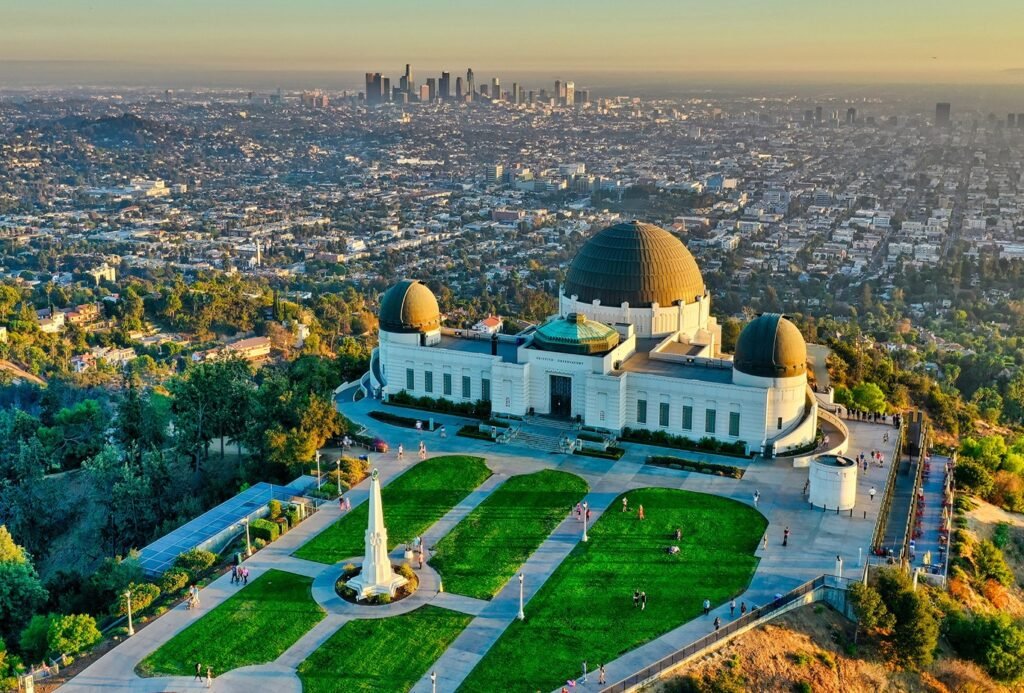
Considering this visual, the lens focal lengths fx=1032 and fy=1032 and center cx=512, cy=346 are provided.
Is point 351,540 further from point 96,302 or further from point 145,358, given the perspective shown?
point 96,302

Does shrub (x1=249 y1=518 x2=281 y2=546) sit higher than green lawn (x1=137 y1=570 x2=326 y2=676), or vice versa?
shrub (x1=249 y1=518 x2=281 y2=546)

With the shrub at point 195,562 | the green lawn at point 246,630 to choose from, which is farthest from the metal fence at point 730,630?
the shrub at point 195,562

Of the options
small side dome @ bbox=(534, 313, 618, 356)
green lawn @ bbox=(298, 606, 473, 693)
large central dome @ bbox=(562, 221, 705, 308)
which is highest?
large central dome @ bbox=(562, 221, 705, 308)

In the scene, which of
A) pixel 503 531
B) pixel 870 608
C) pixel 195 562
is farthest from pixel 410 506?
pixel 870 608

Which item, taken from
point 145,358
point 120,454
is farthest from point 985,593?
point 145,358

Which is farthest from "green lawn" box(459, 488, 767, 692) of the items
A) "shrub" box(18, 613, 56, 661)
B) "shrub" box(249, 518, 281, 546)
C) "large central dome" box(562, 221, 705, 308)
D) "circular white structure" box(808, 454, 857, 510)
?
"large central dome" box(562, 221, 705, 308)

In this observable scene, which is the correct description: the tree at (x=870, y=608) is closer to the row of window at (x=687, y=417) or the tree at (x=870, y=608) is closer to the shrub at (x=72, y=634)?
the row of window at (x=687, y=417)

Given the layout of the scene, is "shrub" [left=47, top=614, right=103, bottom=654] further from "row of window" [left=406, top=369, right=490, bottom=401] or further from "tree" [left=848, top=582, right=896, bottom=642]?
"row of window" [left=406, top=369, right=490, bottom=401]
